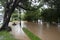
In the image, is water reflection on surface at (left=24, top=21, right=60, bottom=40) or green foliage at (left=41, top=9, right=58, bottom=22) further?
green foliage at (left=41, top=9, right=58, bottom=22)

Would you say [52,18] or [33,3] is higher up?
[33,3]

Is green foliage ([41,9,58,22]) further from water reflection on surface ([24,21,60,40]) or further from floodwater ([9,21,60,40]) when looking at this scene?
water reflection on surface ([24,21,60,40])

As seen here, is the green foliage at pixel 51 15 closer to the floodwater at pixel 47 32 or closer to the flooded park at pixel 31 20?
the flooded park at pixel 31 20

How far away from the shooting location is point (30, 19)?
133 feet

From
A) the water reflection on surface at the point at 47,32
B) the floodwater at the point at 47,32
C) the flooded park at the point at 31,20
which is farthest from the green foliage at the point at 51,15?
the water reflection on surface at the point at 47,32

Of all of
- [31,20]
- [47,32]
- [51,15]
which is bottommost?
[31,20]

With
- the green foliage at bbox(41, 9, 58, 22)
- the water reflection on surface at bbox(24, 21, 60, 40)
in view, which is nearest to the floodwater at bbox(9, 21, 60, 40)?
the water reflection on surface at bbox(24, 21, 60, 40)

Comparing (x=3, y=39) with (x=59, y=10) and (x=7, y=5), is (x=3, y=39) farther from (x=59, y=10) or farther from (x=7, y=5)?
(x=59, y=10)

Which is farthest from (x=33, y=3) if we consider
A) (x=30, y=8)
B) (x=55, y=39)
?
(x=55, y=39)

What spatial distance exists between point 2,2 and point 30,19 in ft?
70.1

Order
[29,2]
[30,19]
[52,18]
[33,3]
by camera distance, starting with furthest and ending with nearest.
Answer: [30,19] < [52,18] < [33,3] < [29,2]

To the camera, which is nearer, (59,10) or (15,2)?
(15,2)

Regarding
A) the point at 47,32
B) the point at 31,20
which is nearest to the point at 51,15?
the point at 47,32

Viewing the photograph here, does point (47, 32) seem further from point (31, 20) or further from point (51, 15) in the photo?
point (31, 20)
